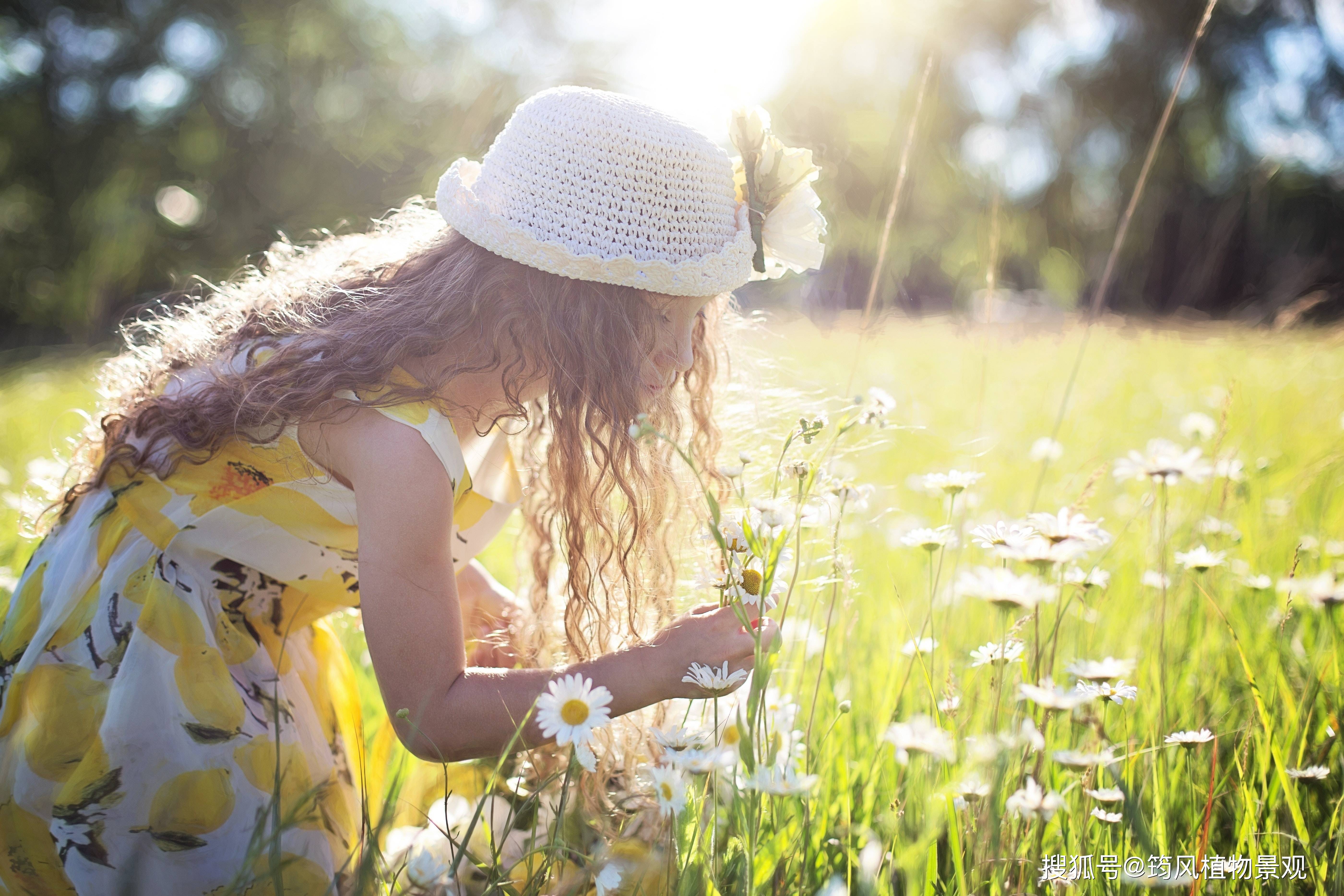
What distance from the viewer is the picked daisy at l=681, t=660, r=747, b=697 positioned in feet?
3.09

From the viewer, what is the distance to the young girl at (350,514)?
119 centimetres

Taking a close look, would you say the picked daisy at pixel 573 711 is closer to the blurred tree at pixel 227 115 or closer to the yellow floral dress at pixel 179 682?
the yellow floral dress at pixel 179 682

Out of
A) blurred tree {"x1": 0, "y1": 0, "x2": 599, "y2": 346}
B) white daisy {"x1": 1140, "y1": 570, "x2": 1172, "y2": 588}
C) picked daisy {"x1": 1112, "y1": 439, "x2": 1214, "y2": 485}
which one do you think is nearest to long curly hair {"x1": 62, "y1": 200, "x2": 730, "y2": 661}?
picked daisy {"x1": 1112, "y1": 439, "x2": 1214, "y2": 485}

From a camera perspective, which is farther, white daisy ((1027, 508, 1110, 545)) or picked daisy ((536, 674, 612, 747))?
white daisy ((1027, 508, 1110, 545))

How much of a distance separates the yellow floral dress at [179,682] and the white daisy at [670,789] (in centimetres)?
50

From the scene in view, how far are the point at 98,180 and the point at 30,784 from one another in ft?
60.0

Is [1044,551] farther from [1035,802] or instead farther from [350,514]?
[350,514]

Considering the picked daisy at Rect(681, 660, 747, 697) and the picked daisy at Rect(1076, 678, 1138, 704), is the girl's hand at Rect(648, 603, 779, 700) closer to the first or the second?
the picked daisy at Rect(681, 660, 747, 697)

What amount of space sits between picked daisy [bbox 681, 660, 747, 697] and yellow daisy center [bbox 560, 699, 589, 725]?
121 millimetres

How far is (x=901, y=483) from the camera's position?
3.34 metres

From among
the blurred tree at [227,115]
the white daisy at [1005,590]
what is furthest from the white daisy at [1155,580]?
the blurred tree at [227,115]

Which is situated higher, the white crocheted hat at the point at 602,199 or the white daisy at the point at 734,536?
the white crocheted hat at the point at 602,199

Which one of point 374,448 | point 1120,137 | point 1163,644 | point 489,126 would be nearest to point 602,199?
point 374,448

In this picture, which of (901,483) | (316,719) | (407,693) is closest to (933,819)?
(407,693)
